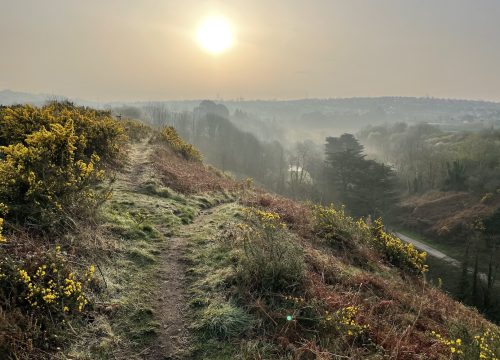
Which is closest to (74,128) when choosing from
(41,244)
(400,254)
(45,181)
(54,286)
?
(45,181)

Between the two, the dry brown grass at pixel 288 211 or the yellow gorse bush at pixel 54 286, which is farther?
the dry brown grass at pixel 288 211

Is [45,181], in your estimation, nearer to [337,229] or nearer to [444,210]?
[337,229]

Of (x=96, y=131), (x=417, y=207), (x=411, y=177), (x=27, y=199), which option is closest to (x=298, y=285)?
(x=27, y=199)

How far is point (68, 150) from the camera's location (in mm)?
7508

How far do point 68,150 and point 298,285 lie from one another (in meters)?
5.39

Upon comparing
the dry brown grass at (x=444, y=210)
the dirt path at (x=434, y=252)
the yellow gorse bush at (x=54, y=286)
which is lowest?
the dirt path at (x=434, y=252)

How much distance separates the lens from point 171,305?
568cm

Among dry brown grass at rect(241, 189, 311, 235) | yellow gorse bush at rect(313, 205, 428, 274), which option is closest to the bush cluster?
dry brown grass at rect(241, 189, 311, 235)

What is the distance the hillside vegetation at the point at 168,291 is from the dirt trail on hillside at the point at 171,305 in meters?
0.02

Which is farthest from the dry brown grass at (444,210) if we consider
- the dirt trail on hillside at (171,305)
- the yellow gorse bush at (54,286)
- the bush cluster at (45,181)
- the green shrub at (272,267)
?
the yellow gorse bush at (54,286)

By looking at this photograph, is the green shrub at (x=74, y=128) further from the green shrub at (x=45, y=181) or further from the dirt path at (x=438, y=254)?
the dirt path at (x=438, y=254)

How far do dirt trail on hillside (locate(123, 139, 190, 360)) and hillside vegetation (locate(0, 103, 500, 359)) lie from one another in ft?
0.07

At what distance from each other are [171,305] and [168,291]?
16.3 inches

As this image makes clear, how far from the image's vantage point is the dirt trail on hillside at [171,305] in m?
4.70
